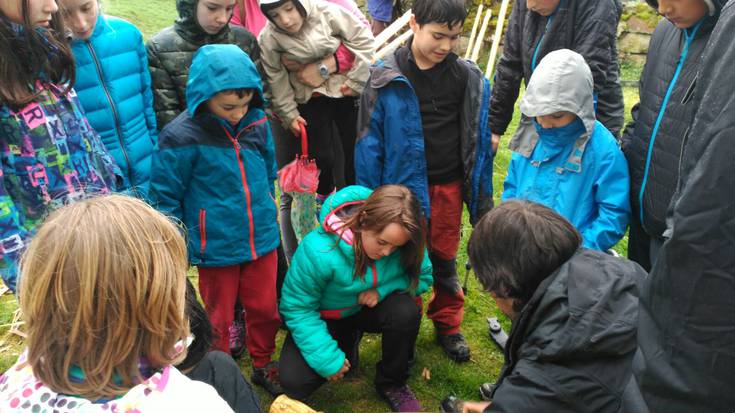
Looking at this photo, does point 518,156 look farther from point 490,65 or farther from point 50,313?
point 490,65

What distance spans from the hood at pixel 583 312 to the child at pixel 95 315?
961 mm

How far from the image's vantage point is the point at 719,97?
896mm

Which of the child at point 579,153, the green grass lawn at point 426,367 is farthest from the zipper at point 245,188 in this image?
the child at point 579,153

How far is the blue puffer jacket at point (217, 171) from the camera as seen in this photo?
96.9 inches

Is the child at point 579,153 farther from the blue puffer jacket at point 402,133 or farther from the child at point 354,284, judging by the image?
the child at point 354,284

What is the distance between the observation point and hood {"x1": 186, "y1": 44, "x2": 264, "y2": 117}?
2.42 meters

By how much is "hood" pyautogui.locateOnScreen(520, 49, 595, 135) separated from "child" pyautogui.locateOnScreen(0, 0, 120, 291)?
2068 millimetres

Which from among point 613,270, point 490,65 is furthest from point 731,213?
point 490,65

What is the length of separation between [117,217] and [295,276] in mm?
1413

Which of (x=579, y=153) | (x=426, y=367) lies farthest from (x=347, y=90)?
(x=426, y=367)

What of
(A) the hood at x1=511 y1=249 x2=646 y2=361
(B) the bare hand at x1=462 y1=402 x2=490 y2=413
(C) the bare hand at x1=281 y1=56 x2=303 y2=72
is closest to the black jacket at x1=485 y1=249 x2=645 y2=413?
(A) the hood at x1=511 y1=249 x2=646 y2=361

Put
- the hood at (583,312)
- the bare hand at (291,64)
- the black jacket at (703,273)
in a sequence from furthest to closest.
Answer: the bare hand at (291,64) → the hood at (583,312) → the black jacket at (703,273)

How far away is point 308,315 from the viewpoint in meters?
2.62

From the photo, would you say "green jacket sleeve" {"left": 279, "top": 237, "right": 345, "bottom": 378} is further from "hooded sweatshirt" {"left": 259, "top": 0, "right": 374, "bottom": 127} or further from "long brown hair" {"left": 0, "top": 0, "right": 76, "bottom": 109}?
"long brown hair" {"left": 0, "top": 0, "right": 76, "bottom": 109}
